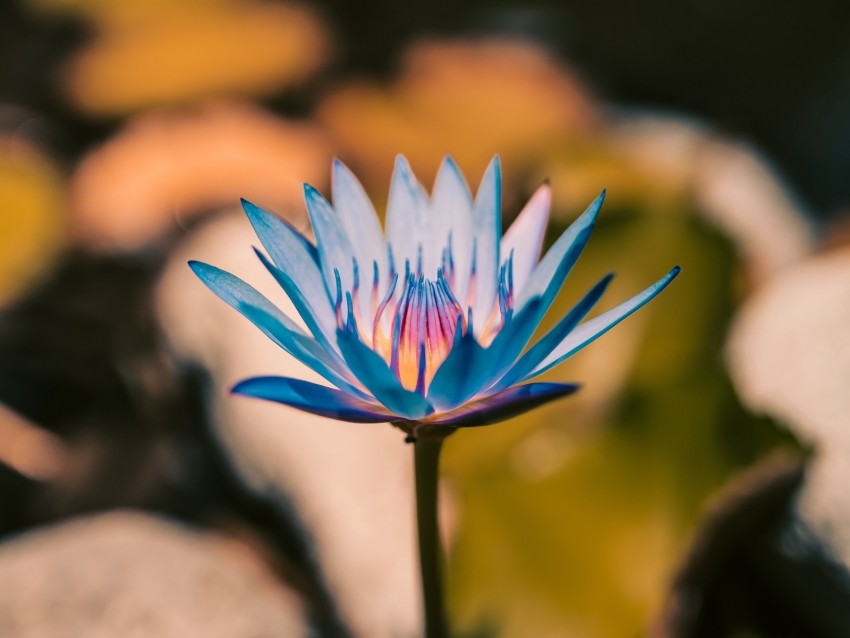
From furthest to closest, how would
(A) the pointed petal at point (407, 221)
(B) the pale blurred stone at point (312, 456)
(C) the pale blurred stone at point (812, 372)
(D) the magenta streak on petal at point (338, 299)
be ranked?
(B) the pale blurred stone at point (312, 456)
(C) the pale blurred stone at point (812, 372)
(A) the pointed petal at point (407, 221)
(D) the magenta streak on petal at point (338, 299)

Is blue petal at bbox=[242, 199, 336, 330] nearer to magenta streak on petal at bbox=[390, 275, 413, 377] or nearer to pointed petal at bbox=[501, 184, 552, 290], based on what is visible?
magenta streak on petal at bbox=[390, 275, 413, 377]

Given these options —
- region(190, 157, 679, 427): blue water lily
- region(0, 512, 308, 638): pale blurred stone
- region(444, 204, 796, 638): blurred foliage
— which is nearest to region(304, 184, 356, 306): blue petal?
region(190, 157, 679, 427): blue water lily

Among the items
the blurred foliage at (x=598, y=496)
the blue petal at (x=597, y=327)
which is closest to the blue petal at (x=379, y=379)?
the blue petal at (x=597, y=327)

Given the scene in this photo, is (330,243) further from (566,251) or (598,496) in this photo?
(598,496)

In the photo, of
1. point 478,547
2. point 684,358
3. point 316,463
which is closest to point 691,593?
point 478,547

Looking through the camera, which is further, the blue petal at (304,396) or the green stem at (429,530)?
the green stem at (429,530)

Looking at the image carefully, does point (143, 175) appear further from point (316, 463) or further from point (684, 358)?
point (684, 358)

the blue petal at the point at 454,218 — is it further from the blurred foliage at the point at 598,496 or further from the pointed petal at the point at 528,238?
the blurred foliage at the point at 598,496

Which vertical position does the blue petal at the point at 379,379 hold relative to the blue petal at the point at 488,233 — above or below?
below
